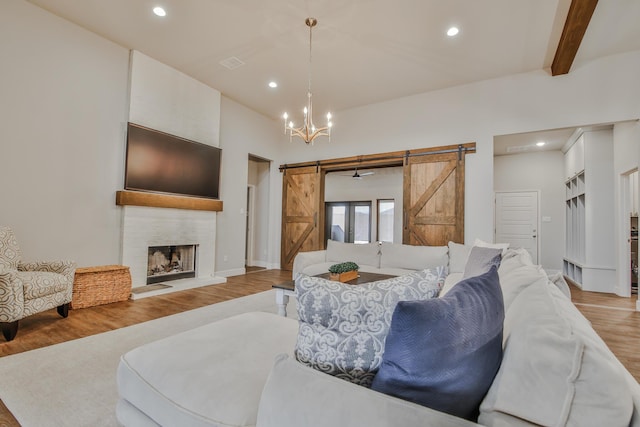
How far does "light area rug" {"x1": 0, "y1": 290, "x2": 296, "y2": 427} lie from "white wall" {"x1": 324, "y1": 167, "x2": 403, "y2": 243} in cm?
698

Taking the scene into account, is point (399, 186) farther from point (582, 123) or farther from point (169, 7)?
point (169, 7)

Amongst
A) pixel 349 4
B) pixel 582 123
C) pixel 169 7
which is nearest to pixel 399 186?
pixel 582 123

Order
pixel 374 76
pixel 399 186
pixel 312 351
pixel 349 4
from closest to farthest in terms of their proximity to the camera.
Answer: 1. pixel 312 351
2. pixel 349 4
3. pixel 374 76
4. pixel 399 186

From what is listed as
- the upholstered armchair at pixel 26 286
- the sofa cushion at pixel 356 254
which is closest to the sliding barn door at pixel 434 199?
the sofa cushion at pixel 356 254

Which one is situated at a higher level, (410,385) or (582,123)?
(582,123)

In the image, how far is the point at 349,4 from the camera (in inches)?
129

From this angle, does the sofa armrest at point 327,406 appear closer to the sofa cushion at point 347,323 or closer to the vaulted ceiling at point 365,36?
the sofa cushion at point 347,323

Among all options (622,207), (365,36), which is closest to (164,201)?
(365,36)

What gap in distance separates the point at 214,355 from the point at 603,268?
21.2ft

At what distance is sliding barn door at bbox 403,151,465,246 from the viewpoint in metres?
5.13

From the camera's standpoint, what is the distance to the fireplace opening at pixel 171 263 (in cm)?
475

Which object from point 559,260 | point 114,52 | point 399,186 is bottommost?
point 559,260

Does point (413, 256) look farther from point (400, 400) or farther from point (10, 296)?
point (10, 296)

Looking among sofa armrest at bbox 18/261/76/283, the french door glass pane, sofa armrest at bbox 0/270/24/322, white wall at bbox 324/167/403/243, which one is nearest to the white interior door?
white wall at bbox 324/167/403/243
